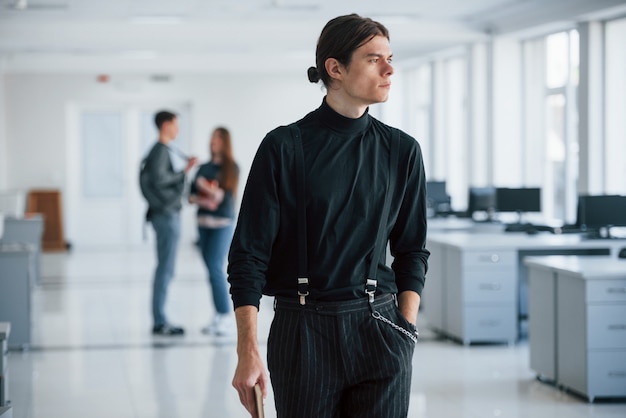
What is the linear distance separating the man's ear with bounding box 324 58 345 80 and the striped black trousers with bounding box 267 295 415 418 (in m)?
0.47

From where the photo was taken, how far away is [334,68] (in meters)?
2.08

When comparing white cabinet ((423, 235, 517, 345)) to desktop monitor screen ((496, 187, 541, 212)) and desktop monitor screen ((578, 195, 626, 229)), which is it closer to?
desktop monitor screen ((578, 195, 626, 229))

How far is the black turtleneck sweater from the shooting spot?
204 cm

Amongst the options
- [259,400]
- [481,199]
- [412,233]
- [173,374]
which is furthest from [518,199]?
[259,400]

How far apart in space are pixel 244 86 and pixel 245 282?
50.2 ft

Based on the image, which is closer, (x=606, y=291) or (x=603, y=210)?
(x=606, y=291)

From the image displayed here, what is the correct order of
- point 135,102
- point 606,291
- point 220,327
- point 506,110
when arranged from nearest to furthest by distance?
point 606,291 < point 220,327 < point 506,110 < point 135,102

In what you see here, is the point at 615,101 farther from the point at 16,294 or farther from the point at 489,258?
the point at 16,294

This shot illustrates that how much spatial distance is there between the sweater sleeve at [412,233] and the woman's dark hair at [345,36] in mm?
258

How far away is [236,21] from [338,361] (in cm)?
1015

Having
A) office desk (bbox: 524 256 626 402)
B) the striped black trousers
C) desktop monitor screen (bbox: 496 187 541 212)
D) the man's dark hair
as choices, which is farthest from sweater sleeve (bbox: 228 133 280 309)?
desktop monitor screen (bbox: 496 187 541 212)

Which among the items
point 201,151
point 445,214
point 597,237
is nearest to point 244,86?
point 201,151

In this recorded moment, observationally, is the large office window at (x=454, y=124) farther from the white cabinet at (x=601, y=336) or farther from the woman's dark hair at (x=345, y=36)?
the woman's dark hair at (x=345, y=36)

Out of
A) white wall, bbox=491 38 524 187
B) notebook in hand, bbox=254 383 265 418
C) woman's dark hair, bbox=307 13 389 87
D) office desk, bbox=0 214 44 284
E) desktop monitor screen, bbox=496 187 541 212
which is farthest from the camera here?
white wall, bbox=491 38 524 187
